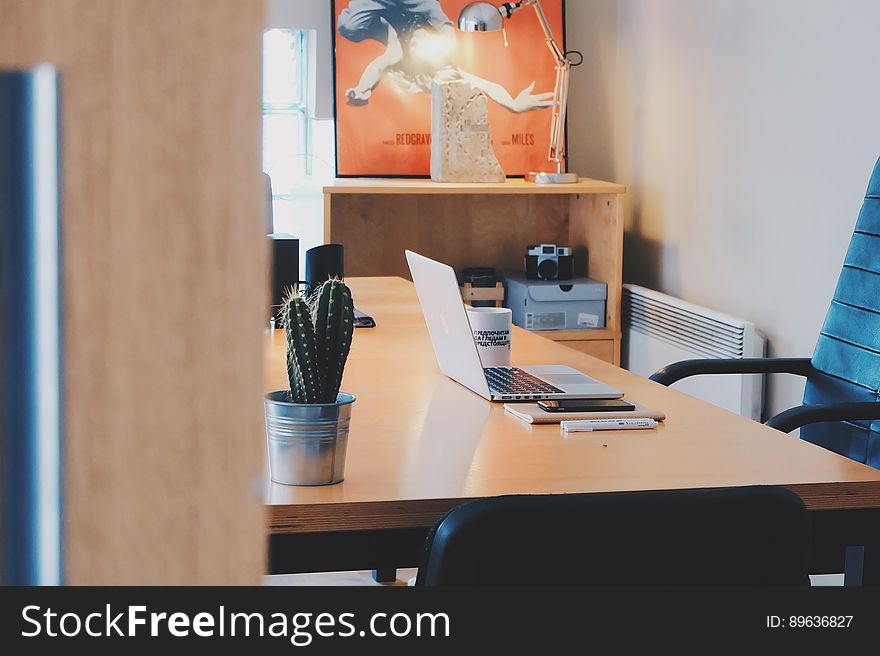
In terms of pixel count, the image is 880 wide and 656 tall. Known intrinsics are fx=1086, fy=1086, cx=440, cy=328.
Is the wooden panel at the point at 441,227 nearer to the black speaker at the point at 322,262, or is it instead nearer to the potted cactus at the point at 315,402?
the black speaker at the point at 322,262

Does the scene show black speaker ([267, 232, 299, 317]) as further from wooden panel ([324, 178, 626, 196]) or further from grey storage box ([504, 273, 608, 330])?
grey storage box ([504, 273, 608, 330])

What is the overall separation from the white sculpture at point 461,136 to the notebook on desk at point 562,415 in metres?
2.37

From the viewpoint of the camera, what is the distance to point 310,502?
Answer: 106 cm

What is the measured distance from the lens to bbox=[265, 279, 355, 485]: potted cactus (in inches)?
43.7

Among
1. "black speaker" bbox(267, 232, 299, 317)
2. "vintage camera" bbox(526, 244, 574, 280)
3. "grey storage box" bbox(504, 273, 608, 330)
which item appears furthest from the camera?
"vintage camera" bbox(526, 244, 574, 280)

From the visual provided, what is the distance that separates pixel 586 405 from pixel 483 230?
268 centimetres

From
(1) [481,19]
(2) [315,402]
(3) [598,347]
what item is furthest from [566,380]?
(1) [481,19]

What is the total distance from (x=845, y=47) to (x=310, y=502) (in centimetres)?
226

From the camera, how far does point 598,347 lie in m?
3.83

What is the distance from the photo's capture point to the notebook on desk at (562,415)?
1.45 m

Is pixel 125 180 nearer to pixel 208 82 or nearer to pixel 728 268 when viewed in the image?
pixel 208 82

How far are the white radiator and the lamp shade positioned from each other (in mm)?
1034

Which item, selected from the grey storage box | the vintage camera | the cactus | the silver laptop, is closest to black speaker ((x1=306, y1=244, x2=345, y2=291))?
the silver laptop

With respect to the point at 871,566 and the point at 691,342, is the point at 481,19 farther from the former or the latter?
the point at 871,566
